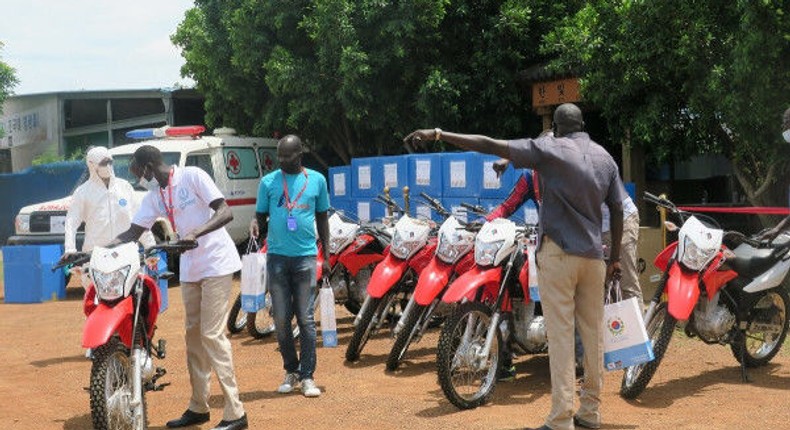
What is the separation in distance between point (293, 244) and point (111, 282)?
1568 mm

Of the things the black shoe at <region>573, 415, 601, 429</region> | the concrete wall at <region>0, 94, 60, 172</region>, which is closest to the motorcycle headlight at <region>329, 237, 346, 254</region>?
the black shoe at <region>573, 415, 601, 429</region>

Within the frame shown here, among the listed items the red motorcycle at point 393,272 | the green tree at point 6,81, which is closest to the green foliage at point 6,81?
the green tree at point 6,81

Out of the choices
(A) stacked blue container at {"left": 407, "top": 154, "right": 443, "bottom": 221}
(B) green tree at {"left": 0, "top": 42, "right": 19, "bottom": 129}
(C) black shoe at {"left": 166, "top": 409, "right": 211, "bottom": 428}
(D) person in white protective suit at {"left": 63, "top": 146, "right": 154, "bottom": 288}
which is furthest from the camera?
(B) green tree at {"left": 0, "top": 42, "right": 19, "bottom": 129}

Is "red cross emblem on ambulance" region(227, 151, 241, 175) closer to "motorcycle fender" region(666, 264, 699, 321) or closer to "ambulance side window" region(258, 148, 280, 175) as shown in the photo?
"ambulance side window" region(258, 148, 280, 175)

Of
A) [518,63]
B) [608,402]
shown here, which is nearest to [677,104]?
[518,63]

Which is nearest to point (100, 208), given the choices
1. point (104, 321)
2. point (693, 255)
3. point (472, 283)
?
point (104, 321)

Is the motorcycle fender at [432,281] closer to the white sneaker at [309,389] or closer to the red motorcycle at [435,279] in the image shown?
the red motorcycle at [435,279]

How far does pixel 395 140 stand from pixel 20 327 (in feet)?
26.1

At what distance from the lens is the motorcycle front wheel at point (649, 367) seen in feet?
21.3

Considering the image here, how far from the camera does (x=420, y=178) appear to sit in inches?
526

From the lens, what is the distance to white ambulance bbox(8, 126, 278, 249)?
15.0 meters

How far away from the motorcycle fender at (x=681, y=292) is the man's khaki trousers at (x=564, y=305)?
1056 mm

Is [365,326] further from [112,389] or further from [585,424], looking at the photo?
[112,389]

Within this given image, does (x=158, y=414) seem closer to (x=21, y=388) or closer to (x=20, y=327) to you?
(x=21, y=388)
